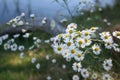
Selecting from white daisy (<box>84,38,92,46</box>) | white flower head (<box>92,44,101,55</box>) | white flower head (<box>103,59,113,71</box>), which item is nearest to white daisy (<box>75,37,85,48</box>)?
white daisy (<box>84,38,92,46</box>)

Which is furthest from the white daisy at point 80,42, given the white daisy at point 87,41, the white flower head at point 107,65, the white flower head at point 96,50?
the white flower head at point 107,65

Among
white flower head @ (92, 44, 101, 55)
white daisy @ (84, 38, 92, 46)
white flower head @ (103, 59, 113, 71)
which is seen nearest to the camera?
white daisy @ (84, 38, 92, 46)

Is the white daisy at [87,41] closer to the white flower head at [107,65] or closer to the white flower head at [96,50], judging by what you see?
the white flower head at [96,50]

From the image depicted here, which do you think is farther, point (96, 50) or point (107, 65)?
point (107, 65)

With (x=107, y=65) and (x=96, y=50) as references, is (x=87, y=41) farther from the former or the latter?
(x=107, y=65)

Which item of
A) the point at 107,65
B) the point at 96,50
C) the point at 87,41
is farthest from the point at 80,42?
the point at 107,65

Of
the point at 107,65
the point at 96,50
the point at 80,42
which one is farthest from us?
the point at 107,65

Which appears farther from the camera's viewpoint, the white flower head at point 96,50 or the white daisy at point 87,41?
the white flower head at point 96,50

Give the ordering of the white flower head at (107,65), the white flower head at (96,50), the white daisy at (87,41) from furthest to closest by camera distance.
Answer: the white flower head at (107,65) < the white flower head at (96,50) < the white daisy at (87,41)

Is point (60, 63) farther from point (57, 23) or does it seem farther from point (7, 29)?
point (7, 29)

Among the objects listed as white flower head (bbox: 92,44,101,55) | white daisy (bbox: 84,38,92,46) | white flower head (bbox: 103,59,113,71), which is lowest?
white flower head (bbox: 103,59,113,71)

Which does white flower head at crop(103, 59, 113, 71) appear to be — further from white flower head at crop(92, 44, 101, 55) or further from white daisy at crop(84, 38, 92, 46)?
white daisy at crop(84, 38, 92, 46)

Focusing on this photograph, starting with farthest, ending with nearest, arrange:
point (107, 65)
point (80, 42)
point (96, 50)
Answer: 1. point (107, 65)
2. point (96, 50)
3. point (80, 42)
